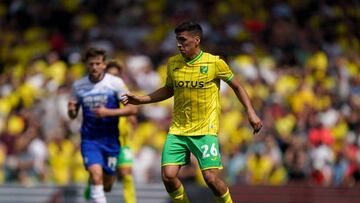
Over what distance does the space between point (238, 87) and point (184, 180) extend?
282 inches

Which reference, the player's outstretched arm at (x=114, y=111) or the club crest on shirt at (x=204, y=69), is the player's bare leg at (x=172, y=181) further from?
the player's outstretched arm at (x=114, y=111)

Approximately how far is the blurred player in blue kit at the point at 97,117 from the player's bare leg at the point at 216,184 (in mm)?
1996

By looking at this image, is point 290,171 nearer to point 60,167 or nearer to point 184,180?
point 184,180

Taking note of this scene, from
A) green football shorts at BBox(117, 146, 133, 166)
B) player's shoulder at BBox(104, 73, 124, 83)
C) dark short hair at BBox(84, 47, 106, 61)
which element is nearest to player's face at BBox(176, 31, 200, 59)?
dark short hair at BBox(84, 47, 106, 61)

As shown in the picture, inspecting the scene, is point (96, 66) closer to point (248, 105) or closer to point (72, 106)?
point (72, 106)

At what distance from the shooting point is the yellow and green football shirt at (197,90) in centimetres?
1260

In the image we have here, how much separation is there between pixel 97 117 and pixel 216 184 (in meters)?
2.34

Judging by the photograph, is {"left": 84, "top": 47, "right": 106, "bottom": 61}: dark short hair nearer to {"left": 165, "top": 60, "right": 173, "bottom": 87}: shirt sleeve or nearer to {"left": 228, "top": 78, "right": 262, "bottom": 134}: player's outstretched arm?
{"left": 165, "top": 60, "right": 173, "bottom": 87}: shirt sleeve

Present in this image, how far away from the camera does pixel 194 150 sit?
41.9 ft

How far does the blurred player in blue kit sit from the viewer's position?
14.5 meters

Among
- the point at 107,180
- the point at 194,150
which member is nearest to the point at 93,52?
the point at 107,180

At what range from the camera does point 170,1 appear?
25219 millimetres

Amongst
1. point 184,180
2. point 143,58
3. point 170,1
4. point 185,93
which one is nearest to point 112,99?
point 185,93

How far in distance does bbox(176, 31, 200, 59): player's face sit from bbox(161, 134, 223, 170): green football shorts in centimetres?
100
